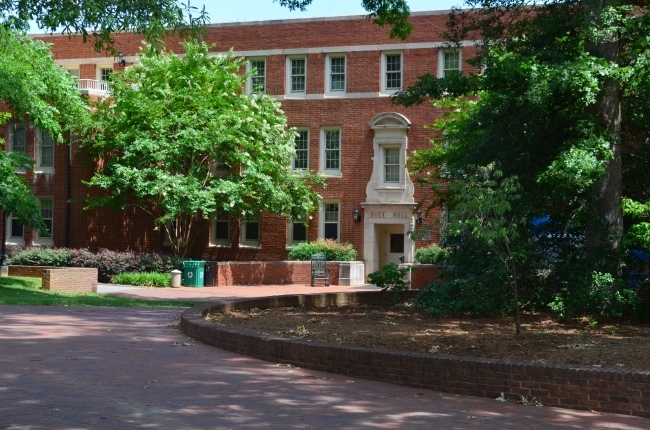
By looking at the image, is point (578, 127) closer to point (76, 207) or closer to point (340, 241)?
point (340, 241)

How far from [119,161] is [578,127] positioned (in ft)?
78.4

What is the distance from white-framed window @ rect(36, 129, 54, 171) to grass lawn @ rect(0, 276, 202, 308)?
13218 millimetres

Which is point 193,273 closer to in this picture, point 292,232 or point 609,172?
point 292,232

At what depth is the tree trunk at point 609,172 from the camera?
17562 millimetres

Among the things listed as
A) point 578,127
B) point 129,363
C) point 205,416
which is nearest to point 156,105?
point 578,127

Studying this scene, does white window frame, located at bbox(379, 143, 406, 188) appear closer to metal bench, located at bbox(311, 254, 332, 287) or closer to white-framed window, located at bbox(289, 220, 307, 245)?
white-framed window, located at bbox(289, 220, 307, 245)

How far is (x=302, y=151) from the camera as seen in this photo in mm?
41188

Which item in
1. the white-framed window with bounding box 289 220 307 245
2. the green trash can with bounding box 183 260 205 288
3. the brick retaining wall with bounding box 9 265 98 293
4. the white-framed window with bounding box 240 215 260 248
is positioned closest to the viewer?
the brick retaining wall with bounding box 9 265 98 293

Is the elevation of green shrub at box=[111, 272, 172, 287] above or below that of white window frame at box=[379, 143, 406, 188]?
below

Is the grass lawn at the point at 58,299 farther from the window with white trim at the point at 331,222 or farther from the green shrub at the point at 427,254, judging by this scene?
the window with white trim at the point at 331,222

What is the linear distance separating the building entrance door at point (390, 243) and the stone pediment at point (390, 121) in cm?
399

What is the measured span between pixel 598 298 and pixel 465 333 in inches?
132

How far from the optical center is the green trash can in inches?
1394

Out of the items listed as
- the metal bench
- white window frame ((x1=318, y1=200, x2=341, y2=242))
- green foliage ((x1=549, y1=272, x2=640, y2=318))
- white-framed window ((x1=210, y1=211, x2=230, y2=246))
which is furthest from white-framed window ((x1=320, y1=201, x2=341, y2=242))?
green foliage ((x1=549, y1=272, x2=640, y2=318))
